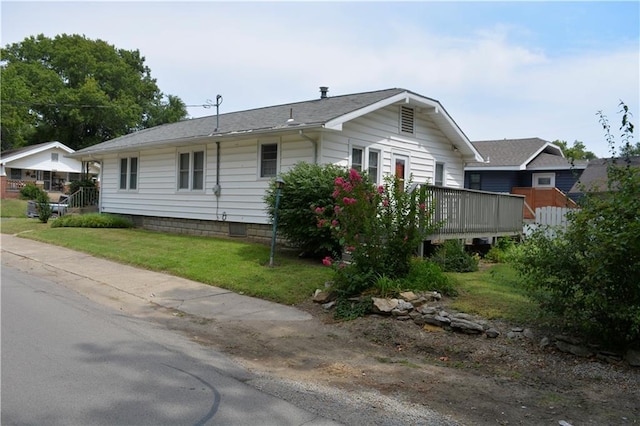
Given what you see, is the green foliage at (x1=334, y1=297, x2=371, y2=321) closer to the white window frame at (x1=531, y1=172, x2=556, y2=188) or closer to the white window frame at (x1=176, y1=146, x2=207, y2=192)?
the white window frame at (x1=176, y1=146, x2=207, y2=192)

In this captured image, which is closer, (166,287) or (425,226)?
(425,226)

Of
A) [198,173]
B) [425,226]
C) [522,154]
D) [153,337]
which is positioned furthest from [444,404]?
[522,154]

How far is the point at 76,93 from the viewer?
48219 millimetres

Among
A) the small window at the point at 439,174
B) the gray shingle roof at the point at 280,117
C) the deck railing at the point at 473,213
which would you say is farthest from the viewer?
the small window at the point at 439,174

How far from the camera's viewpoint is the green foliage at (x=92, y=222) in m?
19.8

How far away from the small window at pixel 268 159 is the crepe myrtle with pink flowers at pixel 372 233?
20.7ft

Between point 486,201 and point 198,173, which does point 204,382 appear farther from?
point 198,173

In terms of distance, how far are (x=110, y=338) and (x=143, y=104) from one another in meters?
54.1

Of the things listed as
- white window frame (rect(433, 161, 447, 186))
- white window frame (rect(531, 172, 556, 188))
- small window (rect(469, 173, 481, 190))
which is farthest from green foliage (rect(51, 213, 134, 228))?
white window frame (rect(531, 172, 556, 188))

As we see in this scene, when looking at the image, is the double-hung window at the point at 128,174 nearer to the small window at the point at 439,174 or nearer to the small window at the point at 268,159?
the small window at the point at 268,159

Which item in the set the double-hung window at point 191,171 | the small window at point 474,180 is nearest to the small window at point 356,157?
the double-hung window at point 191,171

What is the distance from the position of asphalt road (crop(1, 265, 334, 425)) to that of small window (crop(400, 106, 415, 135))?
1143 cm

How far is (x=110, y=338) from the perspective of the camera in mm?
6457

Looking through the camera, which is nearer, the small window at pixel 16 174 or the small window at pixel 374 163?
the small window at pixel 374 163
